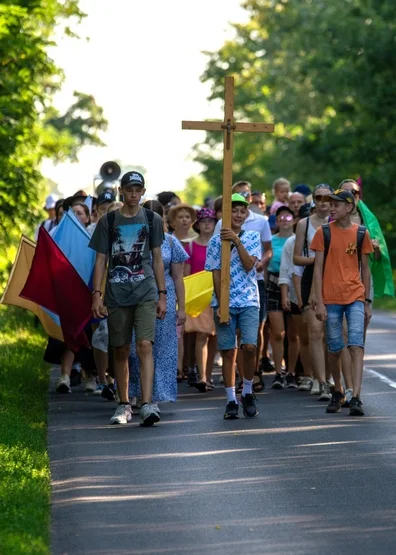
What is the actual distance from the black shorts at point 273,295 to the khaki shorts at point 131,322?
3.62 m

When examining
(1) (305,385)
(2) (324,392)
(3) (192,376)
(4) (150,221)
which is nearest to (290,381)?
(1) (305,385)

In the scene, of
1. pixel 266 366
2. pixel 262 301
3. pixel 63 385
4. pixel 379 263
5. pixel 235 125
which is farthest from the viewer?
pixel 266 366

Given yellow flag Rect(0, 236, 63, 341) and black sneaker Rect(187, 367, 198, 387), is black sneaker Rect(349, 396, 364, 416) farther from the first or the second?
black sneaker Rect(187, 367, 198, 387)

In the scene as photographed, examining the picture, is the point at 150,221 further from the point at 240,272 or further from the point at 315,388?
the point at 315,388

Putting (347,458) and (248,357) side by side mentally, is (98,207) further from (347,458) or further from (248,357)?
(347,458)

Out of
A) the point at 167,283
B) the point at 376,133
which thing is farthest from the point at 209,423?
the point at 376,133

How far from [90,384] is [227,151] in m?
3.57

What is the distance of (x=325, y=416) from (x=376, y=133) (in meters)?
30.8

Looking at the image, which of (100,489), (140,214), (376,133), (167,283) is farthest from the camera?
(376,133)

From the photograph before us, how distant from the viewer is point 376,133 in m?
43.5

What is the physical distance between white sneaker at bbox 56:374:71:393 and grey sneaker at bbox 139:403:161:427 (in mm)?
2748

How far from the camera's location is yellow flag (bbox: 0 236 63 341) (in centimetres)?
1537

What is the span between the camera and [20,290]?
50.8 feet

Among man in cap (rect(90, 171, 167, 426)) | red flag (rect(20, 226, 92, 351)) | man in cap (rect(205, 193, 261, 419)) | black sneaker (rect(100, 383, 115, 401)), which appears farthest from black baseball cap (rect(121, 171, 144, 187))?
black sneaker (rect(100, 383, 115, 401))
